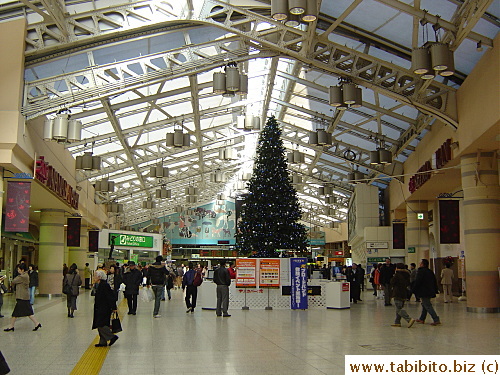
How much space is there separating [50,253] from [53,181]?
6907 mm

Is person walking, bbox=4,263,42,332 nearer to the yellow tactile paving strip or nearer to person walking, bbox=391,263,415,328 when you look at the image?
the yellow tactile paving strip

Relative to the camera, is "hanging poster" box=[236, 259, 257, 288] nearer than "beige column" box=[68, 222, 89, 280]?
Yes

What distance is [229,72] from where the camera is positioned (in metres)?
13.5

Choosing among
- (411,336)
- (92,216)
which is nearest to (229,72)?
(411,336)

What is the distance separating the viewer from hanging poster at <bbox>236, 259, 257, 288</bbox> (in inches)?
665

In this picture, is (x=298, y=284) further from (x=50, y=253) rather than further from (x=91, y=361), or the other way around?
(x=50, y=253)

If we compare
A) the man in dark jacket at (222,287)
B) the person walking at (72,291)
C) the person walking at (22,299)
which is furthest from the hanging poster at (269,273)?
the person walking at (22,299)

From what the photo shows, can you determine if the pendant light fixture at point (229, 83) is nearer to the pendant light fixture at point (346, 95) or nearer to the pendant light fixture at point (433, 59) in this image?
the pendant light fixture at point (346, 95)

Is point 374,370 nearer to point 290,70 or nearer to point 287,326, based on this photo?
point 287,326

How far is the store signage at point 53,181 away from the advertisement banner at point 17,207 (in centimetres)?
136

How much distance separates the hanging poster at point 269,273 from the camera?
1702 cm

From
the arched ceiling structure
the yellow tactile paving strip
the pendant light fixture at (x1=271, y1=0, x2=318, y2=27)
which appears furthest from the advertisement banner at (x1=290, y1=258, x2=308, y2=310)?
the pendant light fixture at (x1=271, y1=0, x2=318, y2=27)

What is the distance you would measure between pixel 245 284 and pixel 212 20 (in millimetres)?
7682

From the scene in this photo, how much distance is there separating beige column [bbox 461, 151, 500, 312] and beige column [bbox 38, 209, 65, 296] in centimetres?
1616
